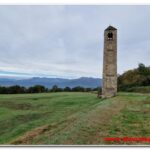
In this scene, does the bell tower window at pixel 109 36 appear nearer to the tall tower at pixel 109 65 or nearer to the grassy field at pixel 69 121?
the tall tower at pixel 109 65

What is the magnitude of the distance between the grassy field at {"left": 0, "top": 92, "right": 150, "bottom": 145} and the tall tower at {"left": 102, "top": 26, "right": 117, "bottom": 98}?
705 millimetres

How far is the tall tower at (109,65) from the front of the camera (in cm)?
1792

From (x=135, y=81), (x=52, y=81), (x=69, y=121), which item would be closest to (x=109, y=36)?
(x=52, y=81)

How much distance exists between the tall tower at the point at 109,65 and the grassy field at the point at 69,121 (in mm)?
705

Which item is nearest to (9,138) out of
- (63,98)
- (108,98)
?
(108,98)

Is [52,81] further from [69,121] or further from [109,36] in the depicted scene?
[109,36]

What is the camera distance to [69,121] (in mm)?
13594

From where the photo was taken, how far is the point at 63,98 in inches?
880

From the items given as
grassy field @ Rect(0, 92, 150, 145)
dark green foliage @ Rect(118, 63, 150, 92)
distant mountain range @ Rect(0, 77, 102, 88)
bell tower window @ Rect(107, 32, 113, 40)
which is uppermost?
bell tower window @ Rect(107, 32, 113, 40)

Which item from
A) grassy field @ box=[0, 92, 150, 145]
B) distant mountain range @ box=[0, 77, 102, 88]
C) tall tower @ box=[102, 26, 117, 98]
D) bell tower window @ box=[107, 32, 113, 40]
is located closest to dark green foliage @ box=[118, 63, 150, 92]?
tall tower @ box=[102, 26, 117, 98]

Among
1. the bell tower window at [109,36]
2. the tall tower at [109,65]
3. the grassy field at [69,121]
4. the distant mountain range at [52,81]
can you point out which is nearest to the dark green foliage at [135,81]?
the tall tower at [109,65]

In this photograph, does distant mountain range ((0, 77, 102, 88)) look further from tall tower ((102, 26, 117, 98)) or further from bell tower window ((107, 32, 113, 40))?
bell tower window ((107, 32, 113, 40))

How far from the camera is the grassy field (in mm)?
11031

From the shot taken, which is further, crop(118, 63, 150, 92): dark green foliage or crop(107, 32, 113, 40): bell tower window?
crop(118, 63, 150, 92): dark green foliage
